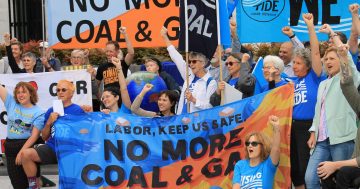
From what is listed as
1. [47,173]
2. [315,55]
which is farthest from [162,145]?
[47,173]

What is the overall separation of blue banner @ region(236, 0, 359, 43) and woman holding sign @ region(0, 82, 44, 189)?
2.73 m

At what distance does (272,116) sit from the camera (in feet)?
30.0

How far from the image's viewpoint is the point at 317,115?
9398mm

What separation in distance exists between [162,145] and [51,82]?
346cm

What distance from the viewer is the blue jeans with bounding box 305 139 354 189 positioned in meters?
9.17

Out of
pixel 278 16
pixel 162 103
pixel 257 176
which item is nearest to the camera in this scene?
pixel 257 176

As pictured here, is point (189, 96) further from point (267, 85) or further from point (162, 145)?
point (267, 85)

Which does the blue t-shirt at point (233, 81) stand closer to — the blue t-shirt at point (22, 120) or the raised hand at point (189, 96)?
the raised hand at point (189, 96)

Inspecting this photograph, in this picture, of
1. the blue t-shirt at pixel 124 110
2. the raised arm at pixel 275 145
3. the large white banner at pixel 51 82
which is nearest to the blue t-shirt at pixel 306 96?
the raised arm at pixel 275 145

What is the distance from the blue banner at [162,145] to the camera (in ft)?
31.6

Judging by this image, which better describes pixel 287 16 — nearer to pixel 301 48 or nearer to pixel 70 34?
pixel 301 48

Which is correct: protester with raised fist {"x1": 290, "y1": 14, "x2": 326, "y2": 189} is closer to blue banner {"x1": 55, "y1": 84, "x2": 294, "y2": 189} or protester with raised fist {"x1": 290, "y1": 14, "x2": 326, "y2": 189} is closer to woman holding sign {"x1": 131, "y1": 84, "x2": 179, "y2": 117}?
blue banner {"x1": 55, "y1": 84, "x2": 294, "y2": 189}

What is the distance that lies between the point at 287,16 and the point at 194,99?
2.27 meters

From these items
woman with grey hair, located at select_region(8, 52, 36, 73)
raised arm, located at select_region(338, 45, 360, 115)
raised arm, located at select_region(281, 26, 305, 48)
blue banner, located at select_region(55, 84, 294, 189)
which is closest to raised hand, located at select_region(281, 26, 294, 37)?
raised arm, located at select_region(281, 26, 305, 48)
